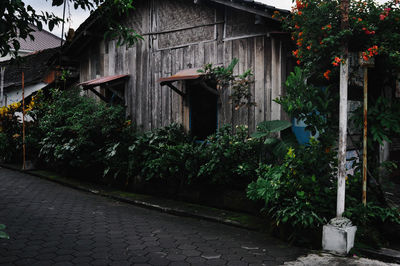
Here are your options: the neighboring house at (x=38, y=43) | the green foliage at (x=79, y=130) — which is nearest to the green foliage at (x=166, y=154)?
the green foliage at (x=79, y=130)

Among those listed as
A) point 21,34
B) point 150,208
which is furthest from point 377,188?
point 21,34

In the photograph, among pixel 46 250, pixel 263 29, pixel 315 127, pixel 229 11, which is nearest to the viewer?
pixel 46 250

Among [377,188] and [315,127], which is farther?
[315,127]

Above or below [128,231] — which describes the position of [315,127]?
above

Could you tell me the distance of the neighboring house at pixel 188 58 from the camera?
746 centimetres

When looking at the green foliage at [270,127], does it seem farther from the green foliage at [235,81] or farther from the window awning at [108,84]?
the window awning at [108,84]

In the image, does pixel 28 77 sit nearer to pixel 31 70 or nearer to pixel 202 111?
pixel 31 70

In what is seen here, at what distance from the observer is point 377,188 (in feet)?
17.7

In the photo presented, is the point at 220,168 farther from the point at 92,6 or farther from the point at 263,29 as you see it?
the point at 92,6

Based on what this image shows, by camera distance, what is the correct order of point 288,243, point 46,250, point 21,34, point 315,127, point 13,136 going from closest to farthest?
point 21,34, point 46,250, point 288,243, point 315,127, point 13,136

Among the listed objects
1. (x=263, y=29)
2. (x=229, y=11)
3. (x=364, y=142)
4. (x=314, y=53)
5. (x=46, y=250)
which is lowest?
(x=46, y=250)

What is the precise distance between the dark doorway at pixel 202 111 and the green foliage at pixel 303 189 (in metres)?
3.15

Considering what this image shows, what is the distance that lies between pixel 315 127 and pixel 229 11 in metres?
3.74

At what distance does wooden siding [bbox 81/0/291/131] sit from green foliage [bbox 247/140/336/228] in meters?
1.79
